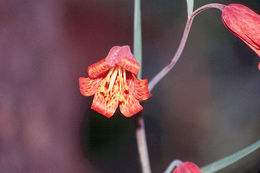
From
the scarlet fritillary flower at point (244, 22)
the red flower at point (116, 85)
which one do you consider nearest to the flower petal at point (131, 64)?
the red flower at point (116, 85)

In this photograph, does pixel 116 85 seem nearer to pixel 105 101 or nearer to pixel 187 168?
pixel 105 101

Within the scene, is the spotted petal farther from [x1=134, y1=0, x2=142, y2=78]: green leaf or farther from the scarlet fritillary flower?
the scarlet fritillary flower

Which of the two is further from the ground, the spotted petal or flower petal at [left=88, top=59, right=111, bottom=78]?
flower petal at [left=88, top=59, right=111, bottom=78]

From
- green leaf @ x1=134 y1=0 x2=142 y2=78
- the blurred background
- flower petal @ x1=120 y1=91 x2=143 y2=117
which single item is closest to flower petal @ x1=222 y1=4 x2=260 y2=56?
green leaf @ x1=134 y1=0 x2=142 y2=78

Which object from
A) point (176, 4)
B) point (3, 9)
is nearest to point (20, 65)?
point (3, 9)

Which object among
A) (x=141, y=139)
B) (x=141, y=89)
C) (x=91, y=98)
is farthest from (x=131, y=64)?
(x=91, y=98)

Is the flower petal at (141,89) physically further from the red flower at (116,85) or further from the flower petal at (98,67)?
the flower petal at (98,67)
